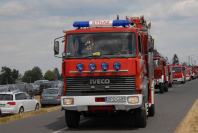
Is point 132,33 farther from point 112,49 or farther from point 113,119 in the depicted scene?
point 113,119

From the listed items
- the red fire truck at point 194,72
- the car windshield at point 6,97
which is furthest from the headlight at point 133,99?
the red fire truck at point 194,72

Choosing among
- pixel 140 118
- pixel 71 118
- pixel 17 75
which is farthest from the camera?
pixel 17 75

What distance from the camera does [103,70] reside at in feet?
49.1

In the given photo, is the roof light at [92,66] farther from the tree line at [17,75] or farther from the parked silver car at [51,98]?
the tree line at [17,75]

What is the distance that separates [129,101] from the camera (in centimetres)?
1486

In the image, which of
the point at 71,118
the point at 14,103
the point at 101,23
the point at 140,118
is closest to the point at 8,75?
the point at 14,103

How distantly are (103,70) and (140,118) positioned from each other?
6.59 feet

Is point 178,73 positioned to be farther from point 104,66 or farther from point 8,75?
point 8,75

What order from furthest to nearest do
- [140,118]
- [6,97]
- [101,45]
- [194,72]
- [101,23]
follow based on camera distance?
[194,72], [6,97], [101,23], [140,118], [101,45]

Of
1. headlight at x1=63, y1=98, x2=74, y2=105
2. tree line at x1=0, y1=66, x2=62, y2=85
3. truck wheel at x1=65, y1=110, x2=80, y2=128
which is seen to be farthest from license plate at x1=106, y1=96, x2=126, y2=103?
tree line at x1=0, y1=66, x2=62, y2=85

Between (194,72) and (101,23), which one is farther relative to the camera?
(194,72)

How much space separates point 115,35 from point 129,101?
6.79 feet

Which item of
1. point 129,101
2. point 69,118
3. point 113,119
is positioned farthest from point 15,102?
point 129,101

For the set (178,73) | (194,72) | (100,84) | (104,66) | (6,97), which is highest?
(194,72)
